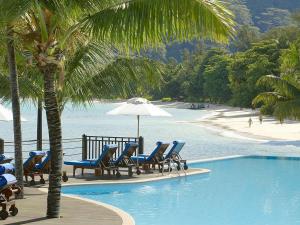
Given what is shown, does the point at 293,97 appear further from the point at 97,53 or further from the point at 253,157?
the point at 97,53

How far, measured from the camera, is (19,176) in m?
10.8

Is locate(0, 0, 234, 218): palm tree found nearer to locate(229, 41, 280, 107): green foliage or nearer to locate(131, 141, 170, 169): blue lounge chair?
locate(131, 141, 170, 169): blue lounge chair

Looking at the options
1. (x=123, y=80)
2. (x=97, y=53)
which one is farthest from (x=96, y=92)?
(x=97, y=53)

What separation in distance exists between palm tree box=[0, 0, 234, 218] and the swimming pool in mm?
3872

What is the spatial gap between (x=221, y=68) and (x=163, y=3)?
282 ft

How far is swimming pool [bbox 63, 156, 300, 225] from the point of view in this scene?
38.3 feet

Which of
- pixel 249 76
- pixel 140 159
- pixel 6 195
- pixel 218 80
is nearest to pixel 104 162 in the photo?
pixel 140 159

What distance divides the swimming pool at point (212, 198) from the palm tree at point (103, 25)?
3.87 m

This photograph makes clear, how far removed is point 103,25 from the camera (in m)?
7.53

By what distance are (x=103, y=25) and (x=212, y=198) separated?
7537 millimetres

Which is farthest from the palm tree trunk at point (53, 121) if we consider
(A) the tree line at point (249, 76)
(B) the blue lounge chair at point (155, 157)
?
(B) the blue lounge chair at point (155, 157)

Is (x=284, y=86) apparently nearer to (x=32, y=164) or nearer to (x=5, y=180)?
(x=32, y=164)

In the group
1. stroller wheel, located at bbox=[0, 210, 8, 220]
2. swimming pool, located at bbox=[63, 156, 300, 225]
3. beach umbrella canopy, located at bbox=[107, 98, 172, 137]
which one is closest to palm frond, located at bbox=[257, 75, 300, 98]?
swimming pool, located at bbox=[63, 156, 300, 225]

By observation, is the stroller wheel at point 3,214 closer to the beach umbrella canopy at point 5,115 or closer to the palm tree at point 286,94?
the beach umbrella canopy at point 5,115
